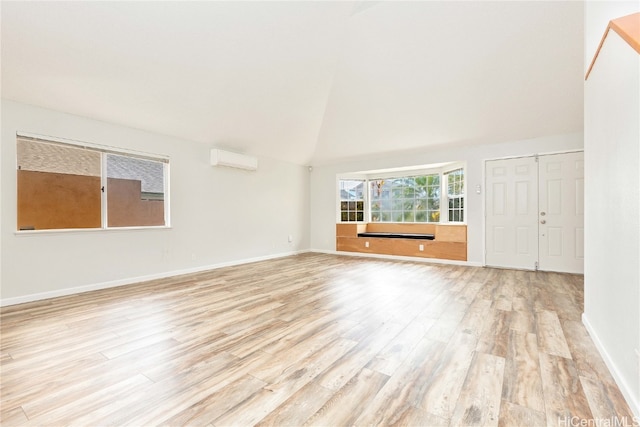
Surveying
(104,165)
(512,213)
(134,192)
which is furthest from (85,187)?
(512,213)

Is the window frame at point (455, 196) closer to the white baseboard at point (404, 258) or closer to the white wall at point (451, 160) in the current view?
the white wall at point (451, 160)

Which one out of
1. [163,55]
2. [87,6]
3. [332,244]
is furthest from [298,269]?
[87,6]

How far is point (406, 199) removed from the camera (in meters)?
6.93

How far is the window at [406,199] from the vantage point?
653 centimetres

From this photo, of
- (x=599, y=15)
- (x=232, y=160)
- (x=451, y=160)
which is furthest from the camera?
(x=451, y=160)

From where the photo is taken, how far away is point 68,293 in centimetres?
357

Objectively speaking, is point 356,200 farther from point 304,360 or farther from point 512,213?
point 304,360

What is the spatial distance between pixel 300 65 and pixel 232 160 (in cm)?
228

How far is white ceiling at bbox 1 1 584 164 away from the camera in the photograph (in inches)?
112

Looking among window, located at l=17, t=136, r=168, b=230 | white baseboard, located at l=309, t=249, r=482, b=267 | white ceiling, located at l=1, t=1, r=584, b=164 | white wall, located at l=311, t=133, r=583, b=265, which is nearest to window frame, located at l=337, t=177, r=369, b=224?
white wall, located at l=311, t=133, r=583, b=265

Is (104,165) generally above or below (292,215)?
above

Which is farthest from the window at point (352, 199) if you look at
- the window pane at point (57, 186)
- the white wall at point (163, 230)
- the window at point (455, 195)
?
the window pane at point (57, 186)

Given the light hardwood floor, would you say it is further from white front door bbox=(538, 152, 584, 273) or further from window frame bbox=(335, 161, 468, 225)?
window frame bbox=(335, 161, 468, 225)

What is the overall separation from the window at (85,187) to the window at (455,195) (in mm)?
5592
